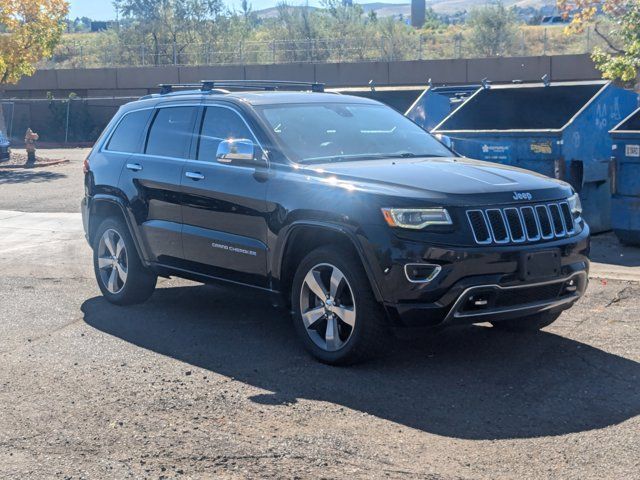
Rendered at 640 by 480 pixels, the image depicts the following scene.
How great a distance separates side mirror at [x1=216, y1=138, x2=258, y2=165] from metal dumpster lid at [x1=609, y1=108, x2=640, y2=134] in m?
5.76

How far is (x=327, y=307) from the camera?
21.7 ft

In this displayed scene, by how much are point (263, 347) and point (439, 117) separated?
971 centimetres

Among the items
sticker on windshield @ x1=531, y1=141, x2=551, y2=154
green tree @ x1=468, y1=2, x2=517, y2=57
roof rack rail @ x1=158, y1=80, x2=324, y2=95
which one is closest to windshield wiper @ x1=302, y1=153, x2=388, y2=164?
roof rack rail @ x1=158, y1=80, x2=324, y2=95

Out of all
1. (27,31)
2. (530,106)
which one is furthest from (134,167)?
(27,31)

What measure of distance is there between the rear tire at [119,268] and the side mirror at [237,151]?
1.69m

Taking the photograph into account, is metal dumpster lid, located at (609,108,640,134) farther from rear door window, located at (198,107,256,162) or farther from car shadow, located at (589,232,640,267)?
rear door window, located at (198,107,256,162)

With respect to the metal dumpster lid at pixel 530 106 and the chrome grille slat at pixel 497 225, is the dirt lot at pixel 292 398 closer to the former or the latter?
the chrome grille slat at pixel 497 225

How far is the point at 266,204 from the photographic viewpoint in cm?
704

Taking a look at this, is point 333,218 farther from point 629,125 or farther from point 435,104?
point 435,104

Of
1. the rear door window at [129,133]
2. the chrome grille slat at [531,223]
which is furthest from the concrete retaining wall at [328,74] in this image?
the chrome grille slat at [531,223]

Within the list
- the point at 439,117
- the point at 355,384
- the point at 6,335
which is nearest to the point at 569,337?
the point at 355,384

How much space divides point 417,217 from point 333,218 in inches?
23.9

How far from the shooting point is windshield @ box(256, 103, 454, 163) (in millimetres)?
7281

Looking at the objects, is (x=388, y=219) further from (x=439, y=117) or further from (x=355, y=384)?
(x=439, y=117)
